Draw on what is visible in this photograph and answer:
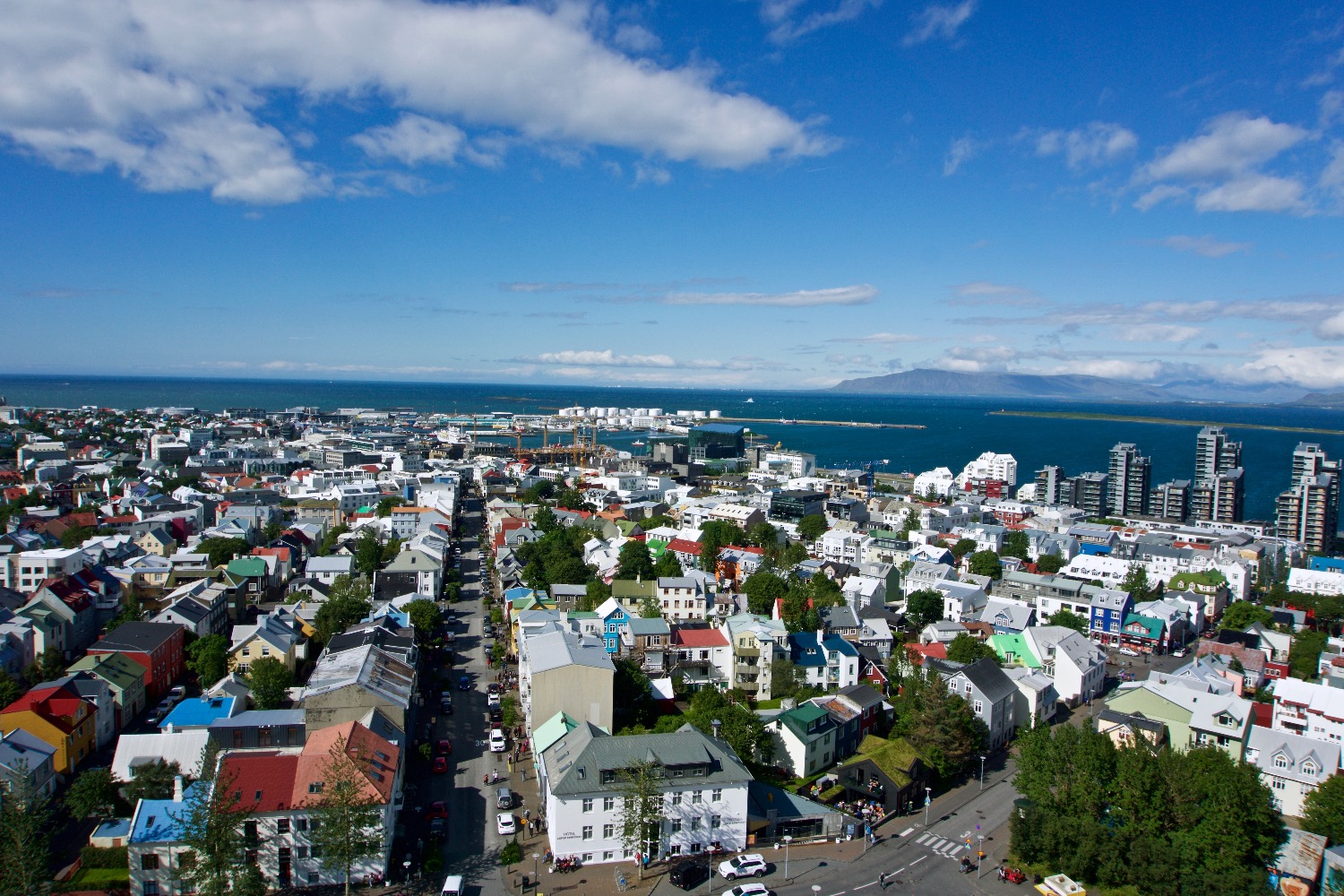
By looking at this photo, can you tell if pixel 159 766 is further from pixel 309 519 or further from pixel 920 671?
pixel 309 519

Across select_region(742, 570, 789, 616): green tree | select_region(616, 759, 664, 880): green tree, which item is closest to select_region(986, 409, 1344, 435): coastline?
select_region(742, 570, 789, 616): green tree

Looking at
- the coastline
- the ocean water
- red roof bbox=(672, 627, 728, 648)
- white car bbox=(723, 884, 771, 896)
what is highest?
the coastline

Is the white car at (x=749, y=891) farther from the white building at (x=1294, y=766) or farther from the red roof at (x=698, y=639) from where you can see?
the white building at (x=1294, y=766)

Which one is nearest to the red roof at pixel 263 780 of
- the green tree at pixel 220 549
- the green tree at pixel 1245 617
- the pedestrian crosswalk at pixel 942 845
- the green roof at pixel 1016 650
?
the pedestrian crosswalk at pixel 942 845

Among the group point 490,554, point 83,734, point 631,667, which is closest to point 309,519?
point 490,554

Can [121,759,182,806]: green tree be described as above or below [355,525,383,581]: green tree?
below

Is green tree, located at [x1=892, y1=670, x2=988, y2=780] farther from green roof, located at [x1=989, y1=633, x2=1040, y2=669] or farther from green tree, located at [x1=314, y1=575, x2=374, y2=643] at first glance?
green tree, located at [x1=314, y1=575, x2=374, y2=643]
